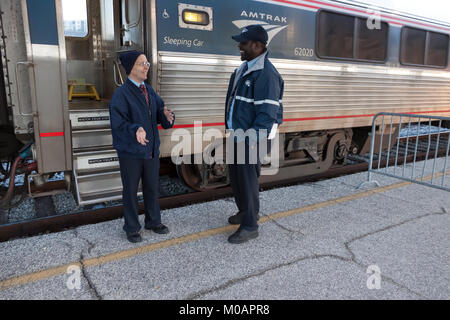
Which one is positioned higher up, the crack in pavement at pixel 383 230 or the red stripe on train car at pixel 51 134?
the red stripe on train car at pixel 51 134

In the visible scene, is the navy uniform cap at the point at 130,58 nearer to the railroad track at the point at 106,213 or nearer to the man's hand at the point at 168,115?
the man's hand at the point at 168,115

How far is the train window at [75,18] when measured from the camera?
5.22 metres

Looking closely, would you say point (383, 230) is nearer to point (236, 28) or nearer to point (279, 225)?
point (279, 225)

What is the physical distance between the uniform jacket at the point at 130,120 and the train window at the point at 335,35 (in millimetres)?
3022

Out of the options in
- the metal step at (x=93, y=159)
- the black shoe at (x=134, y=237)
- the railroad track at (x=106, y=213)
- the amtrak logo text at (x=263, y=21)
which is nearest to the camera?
the black shoe at (x=134, y=237)

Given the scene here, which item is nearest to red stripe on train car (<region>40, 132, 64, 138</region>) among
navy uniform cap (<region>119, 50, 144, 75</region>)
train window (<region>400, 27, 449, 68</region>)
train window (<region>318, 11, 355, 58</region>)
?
navy uniform cap (<region>119, 50, 144, 75</region>)

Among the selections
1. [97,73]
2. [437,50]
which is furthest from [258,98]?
[437,50]

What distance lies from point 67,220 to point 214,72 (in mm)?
2332

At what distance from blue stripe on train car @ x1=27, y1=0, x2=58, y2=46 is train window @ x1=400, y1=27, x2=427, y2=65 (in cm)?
550

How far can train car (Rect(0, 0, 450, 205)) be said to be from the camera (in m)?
3.54

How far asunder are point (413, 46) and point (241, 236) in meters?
5.25

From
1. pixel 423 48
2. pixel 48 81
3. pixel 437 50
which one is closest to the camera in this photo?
pixel 48 81

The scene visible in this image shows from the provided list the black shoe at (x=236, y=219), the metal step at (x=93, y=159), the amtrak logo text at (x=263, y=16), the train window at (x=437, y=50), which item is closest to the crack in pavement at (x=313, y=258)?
the black shoe at (x=236, y=219)

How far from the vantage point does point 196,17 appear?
13.3 ft
